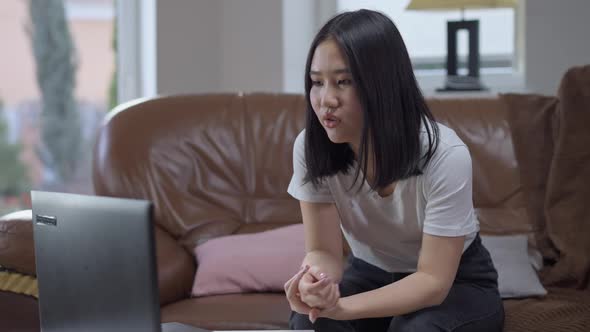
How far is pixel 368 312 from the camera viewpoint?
1724 mm

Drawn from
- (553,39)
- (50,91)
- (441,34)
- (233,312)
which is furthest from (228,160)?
(441,34)

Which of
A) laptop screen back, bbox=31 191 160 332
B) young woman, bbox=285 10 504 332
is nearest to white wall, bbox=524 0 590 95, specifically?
young woman, bbox=285 10 504 332

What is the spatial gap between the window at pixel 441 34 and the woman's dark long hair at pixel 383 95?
2.27 m

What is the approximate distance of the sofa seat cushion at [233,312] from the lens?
226cm

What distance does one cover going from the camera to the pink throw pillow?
8.34ft

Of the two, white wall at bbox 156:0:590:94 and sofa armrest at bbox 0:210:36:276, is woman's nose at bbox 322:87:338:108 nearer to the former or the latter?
sofa armrest at bbox 0:210:36:276

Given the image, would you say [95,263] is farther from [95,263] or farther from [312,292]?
[312,292]

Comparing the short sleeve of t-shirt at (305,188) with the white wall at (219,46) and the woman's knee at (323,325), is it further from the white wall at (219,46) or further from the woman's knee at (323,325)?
the white wall at (219,46)

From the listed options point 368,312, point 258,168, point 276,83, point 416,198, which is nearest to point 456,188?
point 416,198

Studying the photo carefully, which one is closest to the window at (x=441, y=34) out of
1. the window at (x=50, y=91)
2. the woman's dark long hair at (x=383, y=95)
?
the window at (x=50, y=91)

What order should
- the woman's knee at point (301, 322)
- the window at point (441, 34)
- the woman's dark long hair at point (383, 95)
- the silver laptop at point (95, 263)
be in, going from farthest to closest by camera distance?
the window at point (441, 34)
the woman's knee at point (301, 322)
the woman's dark long hair at point (383, 95)
the silver laptop at point (95, 263)

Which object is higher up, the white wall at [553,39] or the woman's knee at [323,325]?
the white wall at [553,39]

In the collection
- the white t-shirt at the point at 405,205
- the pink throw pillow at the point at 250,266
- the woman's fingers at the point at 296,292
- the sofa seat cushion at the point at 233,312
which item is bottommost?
the sofa seat cushion at the point at 233,312

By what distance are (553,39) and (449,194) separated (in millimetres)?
1987
